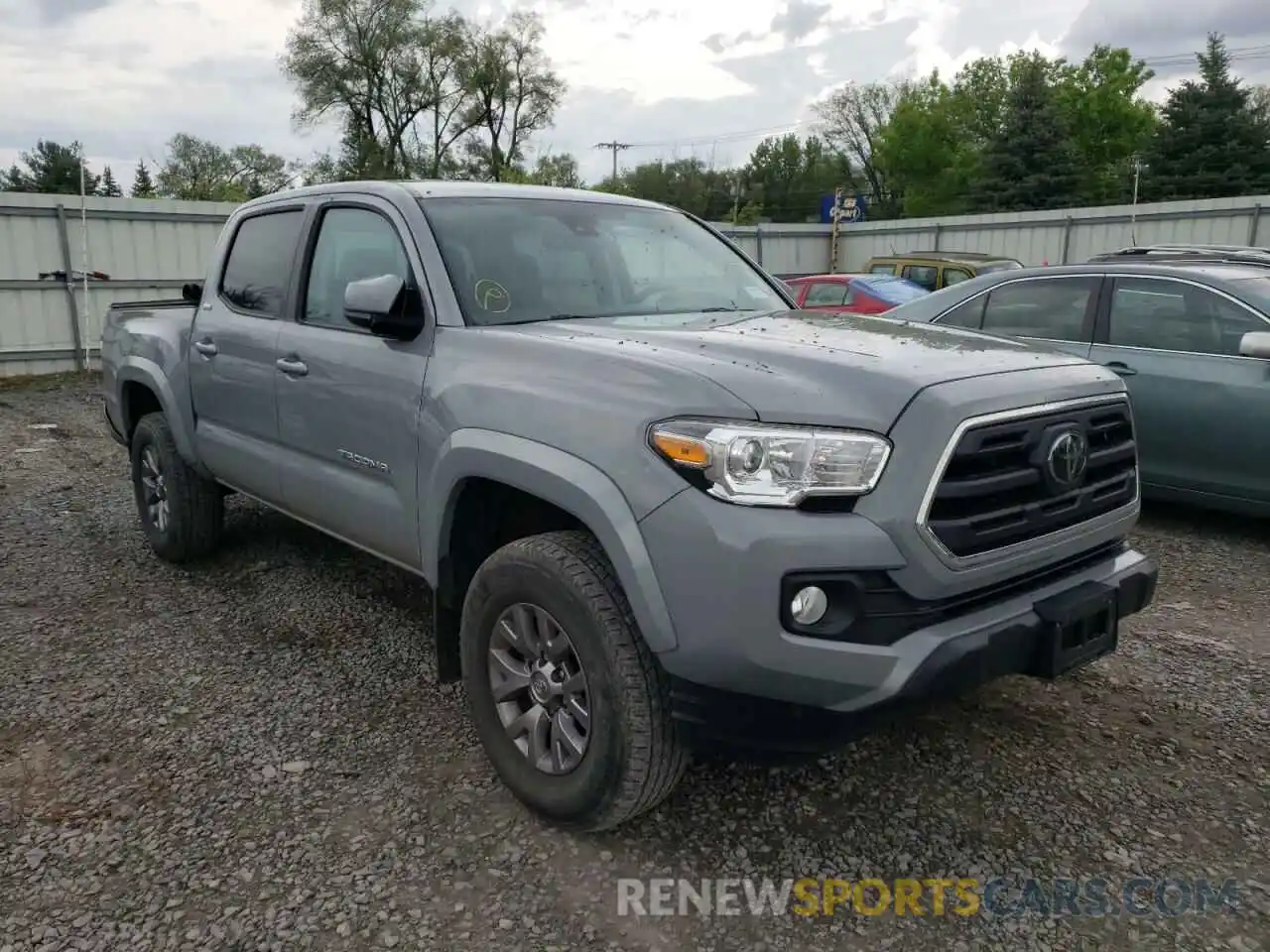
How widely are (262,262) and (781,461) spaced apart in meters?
3.03

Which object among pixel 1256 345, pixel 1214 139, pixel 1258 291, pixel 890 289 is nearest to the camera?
pixel 1256 345

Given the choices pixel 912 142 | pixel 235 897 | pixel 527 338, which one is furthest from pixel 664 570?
pixel 912 142

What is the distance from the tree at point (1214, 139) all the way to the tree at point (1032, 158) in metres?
3.56

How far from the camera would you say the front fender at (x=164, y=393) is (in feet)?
15.8

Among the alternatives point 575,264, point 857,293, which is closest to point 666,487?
point 575,264

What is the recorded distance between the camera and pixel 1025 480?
2.52 meters

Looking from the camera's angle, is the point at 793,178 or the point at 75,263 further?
the point at 793,178

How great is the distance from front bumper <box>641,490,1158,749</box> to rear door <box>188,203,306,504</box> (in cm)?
239

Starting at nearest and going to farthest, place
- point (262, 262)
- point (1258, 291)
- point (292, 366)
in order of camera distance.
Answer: point (292, 366)
point (262, 262)
point (1258, 291)

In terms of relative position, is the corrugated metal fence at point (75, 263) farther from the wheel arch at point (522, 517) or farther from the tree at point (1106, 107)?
the tree at point (1106, 107)

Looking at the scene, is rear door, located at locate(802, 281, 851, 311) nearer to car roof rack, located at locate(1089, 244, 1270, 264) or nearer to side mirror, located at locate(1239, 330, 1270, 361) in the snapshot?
car roof rack, located at locate(1089, 244, 1270, 264)

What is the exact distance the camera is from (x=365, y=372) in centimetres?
342

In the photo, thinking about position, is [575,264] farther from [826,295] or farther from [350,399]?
[826,295]

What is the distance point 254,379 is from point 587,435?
2.21m
